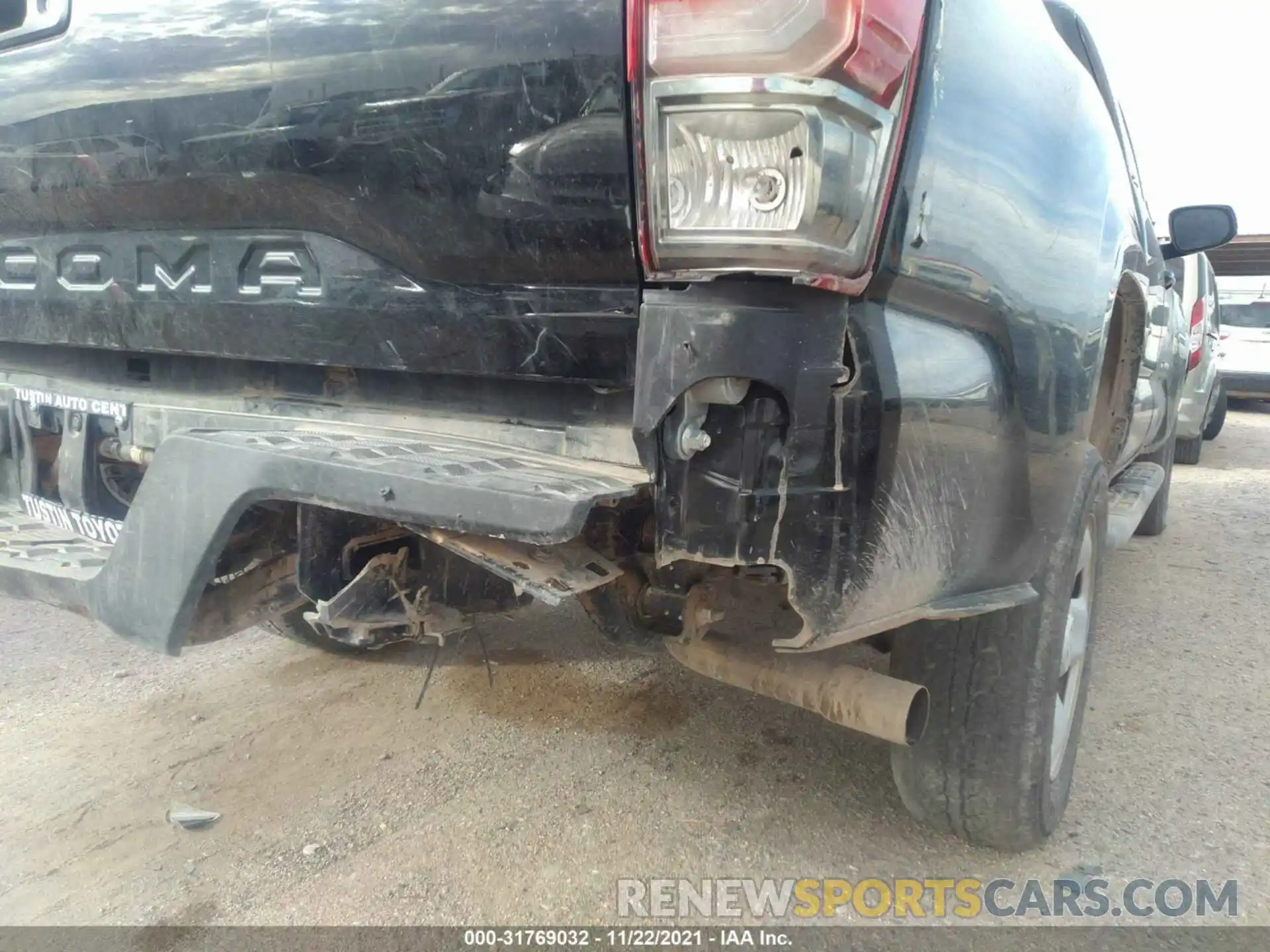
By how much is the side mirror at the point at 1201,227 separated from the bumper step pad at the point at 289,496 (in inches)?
116

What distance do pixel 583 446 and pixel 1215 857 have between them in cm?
176

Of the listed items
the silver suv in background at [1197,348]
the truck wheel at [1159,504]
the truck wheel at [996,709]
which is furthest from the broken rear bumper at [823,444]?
the truck wheel at [1159,504]

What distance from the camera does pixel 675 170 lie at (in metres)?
1.15

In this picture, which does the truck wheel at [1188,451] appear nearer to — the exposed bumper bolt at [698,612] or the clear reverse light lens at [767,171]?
the exposed bumper bolt at [698,612]

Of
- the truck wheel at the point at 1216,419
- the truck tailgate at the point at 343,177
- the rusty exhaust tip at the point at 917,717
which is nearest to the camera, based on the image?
the truck tailgate at the point at 343,177

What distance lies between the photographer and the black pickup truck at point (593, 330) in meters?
1.17

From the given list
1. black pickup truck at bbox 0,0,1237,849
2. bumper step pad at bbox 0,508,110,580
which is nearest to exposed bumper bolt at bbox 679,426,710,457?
black pickup truck at bbox 0,0,1237,849

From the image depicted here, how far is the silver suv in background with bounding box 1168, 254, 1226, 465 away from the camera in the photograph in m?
5.05

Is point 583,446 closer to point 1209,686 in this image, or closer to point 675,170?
point 675,170

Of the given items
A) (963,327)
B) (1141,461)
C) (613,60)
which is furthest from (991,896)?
(1141,461)

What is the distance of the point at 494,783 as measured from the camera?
2.25 metres

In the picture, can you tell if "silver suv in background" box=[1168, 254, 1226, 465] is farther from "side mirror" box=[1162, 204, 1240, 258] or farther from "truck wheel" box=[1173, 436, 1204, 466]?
"side mirror" box=[1162, 204, 1240, 258]

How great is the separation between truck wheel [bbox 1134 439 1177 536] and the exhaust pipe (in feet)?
11.5

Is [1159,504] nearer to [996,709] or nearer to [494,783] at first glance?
[996,709]
